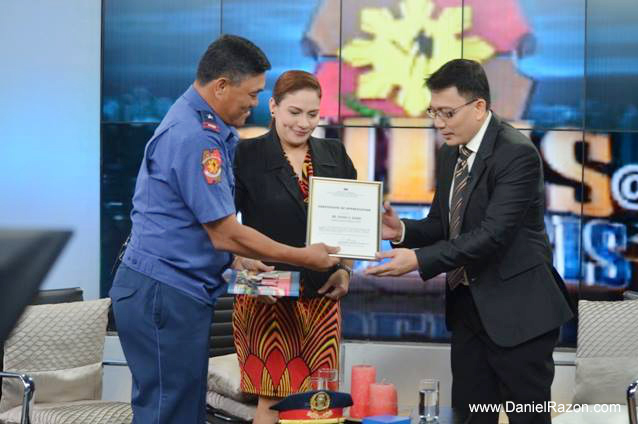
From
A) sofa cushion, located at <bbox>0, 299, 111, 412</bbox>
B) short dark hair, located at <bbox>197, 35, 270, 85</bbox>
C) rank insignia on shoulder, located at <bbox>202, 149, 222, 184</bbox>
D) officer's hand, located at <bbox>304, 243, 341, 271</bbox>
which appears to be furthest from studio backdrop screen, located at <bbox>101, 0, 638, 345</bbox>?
rank insignia on shoulder, located at <bbox>202, 149, 222, 184</bbox>

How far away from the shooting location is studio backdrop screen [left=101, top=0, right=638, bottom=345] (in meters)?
5.35

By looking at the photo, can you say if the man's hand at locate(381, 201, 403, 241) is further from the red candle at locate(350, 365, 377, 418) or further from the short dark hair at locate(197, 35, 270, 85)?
the short dark hair at locate(197, 35, 270, 85)

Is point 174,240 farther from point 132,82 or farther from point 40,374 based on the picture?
point 132,82

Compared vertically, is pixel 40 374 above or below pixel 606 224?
below

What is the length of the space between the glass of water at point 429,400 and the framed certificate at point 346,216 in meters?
0.41

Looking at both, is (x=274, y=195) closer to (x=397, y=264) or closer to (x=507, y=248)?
(x=397, y=264)

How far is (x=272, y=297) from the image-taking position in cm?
280

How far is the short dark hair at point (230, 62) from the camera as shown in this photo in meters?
2.38

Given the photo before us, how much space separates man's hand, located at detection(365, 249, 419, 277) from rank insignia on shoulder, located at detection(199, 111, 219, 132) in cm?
77

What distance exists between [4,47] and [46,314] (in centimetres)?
272

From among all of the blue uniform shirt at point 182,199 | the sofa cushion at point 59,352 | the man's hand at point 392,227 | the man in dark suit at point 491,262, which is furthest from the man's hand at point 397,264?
the sofa cushion at point 59,352

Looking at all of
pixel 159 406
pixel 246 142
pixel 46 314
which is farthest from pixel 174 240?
pixel 46 314

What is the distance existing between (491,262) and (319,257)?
0.51 m

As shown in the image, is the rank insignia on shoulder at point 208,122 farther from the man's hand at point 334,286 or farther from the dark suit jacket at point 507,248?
the dark suit jacket at point 507,248
